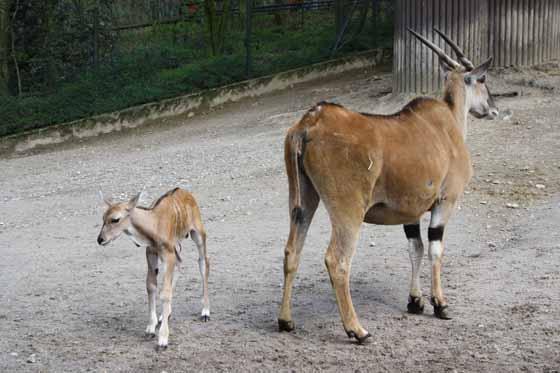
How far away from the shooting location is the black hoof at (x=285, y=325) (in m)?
6.34

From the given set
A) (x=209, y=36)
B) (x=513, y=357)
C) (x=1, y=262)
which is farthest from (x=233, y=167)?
(x=209, y=36)

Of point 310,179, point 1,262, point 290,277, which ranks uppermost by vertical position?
point 310,179

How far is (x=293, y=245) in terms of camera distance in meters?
6.27

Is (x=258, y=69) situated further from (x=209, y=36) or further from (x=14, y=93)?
(x=14, y=93)

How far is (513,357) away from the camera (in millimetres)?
5738

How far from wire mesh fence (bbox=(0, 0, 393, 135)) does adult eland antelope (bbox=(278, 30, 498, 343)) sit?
10.9 meters

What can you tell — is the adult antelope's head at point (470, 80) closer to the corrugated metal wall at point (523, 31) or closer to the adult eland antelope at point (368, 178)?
the adult eland antelope at point (368, 178)

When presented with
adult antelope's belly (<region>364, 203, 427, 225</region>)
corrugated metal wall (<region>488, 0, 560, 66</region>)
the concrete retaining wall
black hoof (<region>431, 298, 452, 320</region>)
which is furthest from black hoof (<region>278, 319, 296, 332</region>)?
the concrete retaining wall

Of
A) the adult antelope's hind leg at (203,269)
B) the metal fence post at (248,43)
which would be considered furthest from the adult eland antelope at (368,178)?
the metal fence post at (248,43)

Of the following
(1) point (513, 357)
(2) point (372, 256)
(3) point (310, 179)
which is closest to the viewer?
(1) point (513, 357)

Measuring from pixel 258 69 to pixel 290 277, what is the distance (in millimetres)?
12069

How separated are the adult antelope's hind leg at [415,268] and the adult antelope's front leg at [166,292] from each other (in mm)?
1849

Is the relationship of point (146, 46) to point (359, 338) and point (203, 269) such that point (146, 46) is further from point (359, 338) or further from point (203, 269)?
point (359, 338)

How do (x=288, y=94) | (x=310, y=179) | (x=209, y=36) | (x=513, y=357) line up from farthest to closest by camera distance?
(x=209, y=36) → (x=288, y=94) → (x=310, y=179) → (x=513, y=357)
